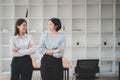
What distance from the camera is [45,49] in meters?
3.74

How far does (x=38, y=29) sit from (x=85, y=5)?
1.64m

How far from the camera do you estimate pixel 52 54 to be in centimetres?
364

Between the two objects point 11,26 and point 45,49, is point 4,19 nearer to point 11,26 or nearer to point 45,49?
point 11,26

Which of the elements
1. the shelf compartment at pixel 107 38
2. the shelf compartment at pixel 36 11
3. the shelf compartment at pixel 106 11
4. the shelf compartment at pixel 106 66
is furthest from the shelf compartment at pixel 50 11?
the shelf compartment at pixel 106 66

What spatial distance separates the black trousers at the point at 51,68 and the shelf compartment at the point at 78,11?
422 centimetres

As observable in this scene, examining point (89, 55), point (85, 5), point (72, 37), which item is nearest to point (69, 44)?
point (72, 37)

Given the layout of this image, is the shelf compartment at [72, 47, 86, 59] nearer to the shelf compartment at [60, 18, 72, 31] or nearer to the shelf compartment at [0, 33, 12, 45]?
the shelf compartment at [60, 18, 72, 31]

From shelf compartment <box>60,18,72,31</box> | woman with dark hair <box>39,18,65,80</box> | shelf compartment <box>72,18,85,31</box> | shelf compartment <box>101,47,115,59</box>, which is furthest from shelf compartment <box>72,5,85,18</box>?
woman with dark hair <box>39,18,65,80</box>

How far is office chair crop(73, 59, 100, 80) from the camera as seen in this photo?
17.8 ft

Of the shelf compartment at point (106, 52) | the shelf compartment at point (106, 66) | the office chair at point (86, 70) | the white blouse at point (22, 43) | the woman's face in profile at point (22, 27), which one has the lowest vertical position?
the shelf compartment at point (106, 66)

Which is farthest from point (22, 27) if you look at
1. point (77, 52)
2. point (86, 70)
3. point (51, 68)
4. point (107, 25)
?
point (107, 25)

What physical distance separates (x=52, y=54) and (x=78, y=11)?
14.1 feet

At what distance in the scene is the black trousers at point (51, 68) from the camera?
3.62 m

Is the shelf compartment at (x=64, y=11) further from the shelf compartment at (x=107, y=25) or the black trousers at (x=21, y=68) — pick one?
the black trousers at (x=21, y=68)
